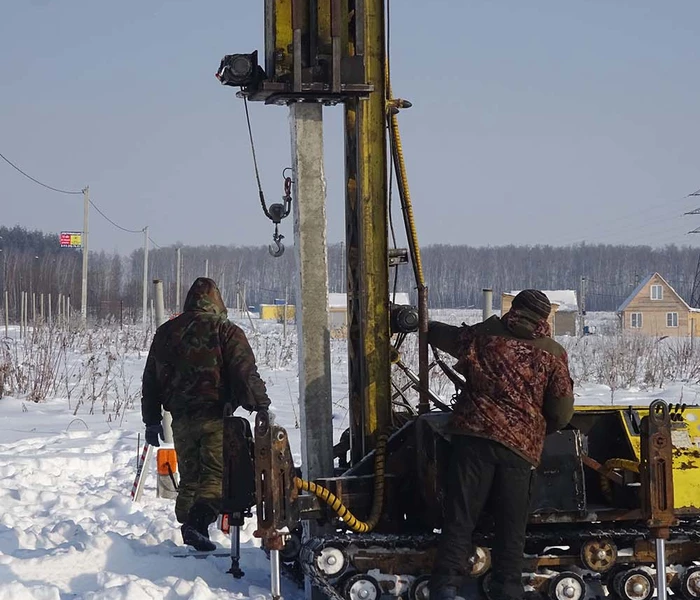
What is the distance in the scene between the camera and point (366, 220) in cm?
657

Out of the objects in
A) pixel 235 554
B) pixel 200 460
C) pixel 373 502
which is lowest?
pixel 235 554

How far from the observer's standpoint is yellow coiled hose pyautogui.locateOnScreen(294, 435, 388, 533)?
237 inches

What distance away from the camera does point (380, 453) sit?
6402mm

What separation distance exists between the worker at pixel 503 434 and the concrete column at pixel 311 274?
0.99 metres

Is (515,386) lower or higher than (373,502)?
higher

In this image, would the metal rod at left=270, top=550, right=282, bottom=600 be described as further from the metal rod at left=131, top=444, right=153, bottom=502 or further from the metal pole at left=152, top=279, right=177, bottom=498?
the metal rod at left=131, top=444, right=153, bottom=502

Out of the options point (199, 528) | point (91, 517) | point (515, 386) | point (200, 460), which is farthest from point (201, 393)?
point (515, 386)

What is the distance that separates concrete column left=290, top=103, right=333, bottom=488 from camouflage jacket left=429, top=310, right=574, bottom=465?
0.97 metres

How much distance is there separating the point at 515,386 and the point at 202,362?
241 cm

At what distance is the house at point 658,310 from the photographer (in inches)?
2598

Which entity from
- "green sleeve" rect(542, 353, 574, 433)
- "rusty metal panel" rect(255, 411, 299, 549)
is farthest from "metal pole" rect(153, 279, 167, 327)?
"green sleeve" rect(542, 353, 574, 433)

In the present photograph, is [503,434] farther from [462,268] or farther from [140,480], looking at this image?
[462,268]

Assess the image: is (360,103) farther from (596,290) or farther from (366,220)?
(596,290)

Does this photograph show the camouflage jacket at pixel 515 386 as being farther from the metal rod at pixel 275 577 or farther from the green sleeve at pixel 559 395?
the metal rod at pixel 275 577
